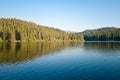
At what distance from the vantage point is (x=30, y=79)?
34469 mm

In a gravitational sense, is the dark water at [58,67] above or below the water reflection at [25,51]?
below

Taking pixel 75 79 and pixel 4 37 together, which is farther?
pixel 4 37

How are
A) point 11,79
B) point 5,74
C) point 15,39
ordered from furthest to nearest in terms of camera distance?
point 15,39 < point 5,74 < point 11,79

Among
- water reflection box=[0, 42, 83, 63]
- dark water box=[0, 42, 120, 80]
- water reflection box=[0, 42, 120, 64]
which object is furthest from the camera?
water reflection box=[0, 42, 120, 64]

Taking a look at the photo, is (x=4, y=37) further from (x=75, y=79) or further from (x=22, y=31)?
(x=75, y=79)

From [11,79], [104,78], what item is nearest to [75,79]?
[104,78]

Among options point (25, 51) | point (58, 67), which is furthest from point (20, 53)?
point (58, 67)

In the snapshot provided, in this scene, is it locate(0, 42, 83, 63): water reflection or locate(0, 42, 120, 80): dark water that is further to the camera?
locate(0, 42, 83, 63): water reflection

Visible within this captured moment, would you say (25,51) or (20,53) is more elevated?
(25,51)

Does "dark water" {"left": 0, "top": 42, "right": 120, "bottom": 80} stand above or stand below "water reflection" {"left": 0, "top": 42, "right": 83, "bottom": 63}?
below

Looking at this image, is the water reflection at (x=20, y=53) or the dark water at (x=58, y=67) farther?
the water reflection at (x=20, y=53)

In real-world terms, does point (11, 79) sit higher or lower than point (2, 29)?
lower

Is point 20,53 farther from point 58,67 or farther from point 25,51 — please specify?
point 58,67

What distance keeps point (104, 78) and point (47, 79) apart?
479 inches
